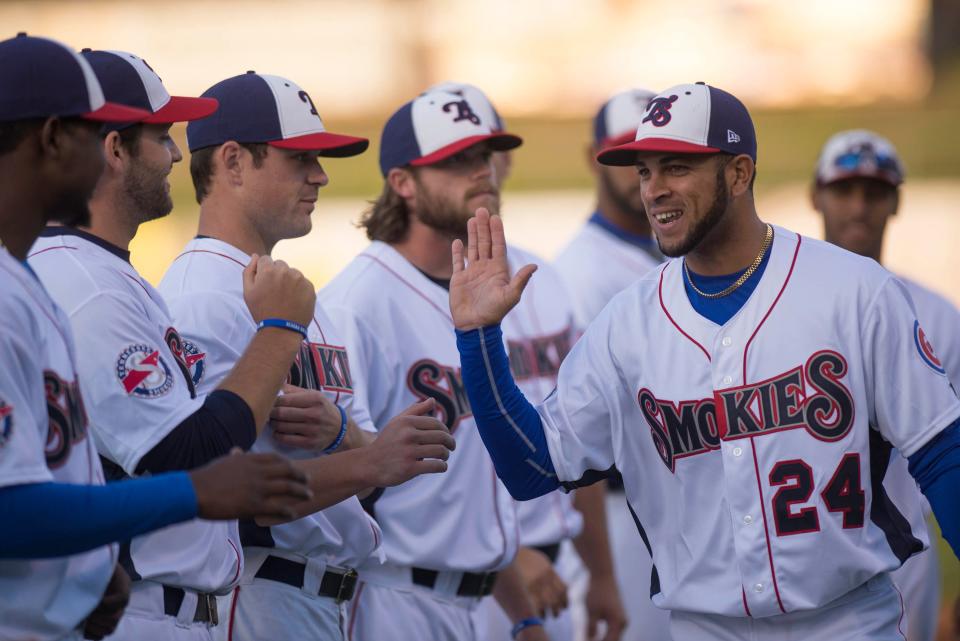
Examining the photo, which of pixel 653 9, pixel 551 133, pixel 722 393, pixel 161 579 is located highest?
pixel 653 9

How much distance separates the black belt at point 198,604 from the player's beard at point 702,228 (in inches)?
55.0

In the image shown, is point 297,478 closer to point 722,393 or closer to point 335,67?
point 722,393

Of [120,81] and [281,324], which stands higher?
[120,81]

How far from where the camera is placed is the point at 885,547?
3.29 metres

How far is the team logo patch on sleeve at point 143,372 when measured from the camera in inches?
110

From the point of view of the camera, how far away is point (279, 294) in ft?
9.97

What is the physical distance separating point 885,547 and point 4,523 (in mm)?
2073

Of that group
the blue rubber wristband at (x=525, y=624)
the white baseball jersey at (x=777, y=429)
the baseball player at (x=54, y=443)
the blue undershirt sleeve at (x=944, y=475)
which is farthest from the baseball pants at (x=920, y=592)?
the baseball player at (x=54, y=443)

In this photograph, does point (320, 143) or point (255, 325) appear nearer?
point (255, 325)

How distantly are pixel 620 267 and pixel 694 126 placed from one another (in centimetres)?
252

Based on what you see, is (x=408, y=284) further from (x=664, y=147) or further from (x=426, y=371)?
(x=664, y=147)

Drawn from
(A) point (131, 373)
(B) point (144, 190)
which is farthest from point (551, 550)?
(A) point (131, 373)

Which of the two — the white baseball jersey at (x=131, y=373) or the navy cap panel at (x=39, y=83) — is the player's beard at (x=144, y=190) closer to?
the white baseball jersey at (x=131, y=373)

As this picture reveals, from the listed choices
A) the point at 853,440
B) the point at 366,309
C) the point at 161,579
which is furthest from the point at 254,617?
the point at 853,440
